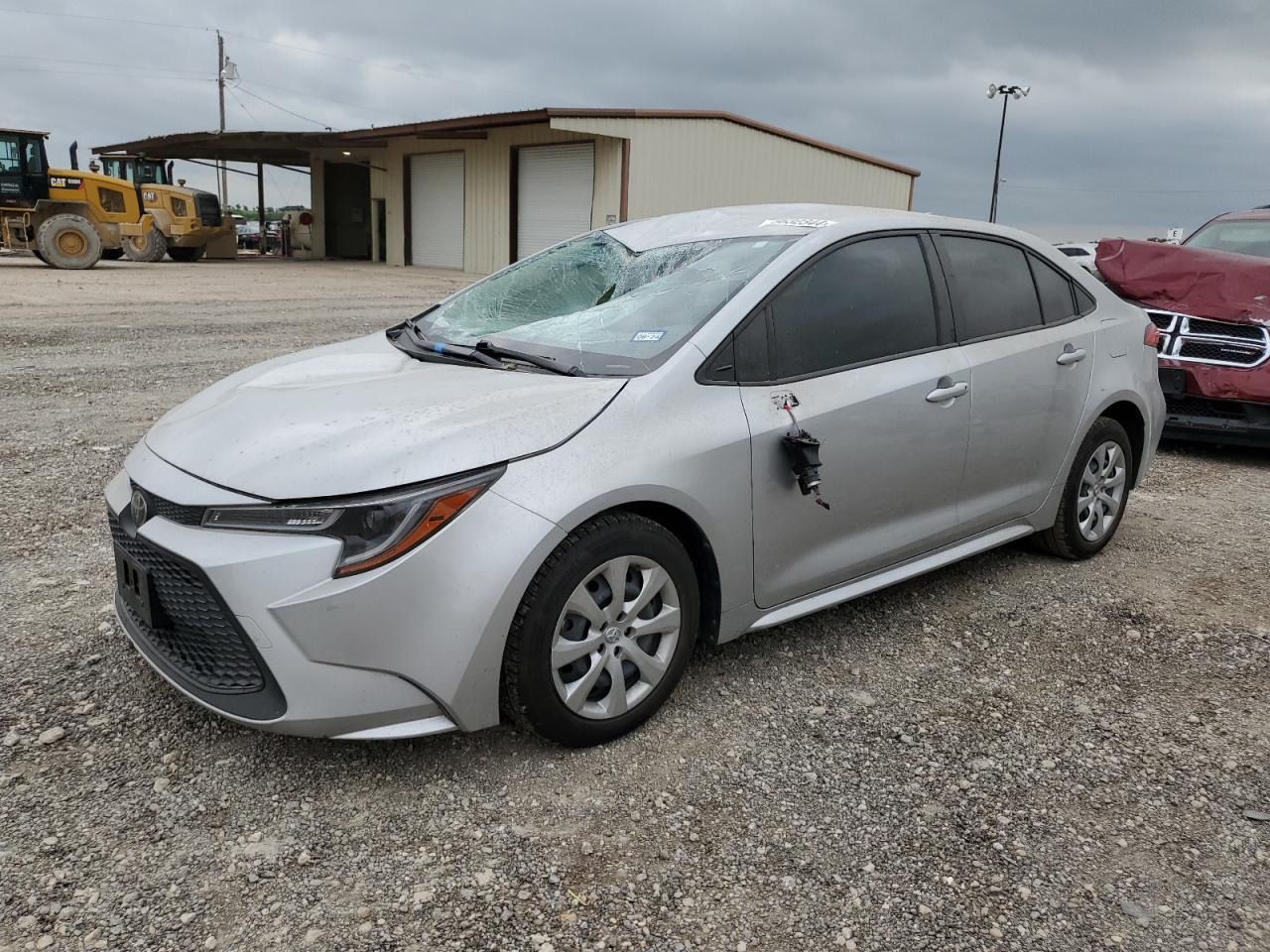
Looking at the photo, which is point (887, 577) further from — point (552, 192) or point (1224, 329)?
point (552, 192)

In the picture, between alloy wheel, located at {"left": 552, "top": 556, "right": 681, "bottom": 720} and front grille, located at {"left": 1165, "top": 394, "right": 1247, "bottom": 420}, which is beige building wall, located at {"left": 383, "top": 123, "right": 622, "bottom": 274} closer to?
front grille, located at {"left": 1165, "top": 394, "right": 1247, "bottom": 420}

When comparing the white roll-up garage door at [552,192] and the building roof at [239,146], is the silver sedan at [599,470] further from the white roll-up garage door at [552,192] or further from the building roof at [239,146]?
A: the building roof at [239,146]

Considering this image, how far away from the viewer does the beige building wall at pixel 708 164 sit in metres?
21.5

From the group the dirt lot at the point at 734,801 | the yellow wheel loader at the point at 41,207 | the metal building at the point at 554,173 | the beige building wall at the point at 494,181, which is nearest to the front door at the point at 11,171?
the yellow wheel loader at the point at 41,207

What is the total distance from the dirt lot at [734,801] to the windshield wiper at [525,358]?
1.10m

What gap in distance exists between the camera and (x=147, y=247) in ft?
83.0

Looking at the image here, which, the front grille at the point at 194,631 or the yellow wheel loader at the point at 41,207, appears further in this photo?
the yellow wheel loader at the point at 41,207

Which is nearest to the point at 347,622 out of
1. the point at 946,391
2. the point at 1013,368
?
the point at 946,391

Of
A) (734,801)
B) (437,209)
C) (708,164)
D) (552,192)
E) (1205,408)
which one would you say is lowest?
(734,801)

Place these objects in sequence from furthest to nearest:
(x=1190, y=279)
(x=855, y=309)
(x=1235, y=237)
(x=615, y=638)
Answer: (x=1235, y=237), (x=1190, y=279), (x=855, y=309), (x=615, y=638)

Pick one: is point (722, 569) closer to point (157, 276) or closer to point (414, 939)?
point (414, 939)

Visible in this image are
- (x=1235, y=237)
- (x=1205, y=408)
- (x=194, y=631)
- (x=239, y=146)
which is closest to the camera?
(x=194, y=631)

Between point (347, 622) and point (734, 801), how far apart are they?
1131 mm

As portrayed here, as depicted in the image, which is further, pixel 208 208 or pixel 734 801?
pixel 208 208
